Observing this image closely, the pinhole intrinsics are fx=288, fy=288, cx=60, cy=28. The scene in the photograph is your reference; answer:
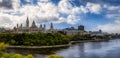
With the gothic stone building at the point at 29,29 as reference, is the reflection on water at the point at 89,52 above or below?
below

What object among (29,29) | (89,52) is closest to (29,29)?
(29,29)

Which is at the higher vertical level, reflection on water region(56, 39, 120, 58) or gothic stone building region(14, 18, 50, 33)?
gothic stone building region(14, 18, 50, 33)

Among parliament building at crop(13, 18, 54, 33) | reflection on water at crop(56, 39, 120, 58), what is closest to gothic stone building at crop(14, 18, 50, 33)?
parliament building at crop(13, 18, 54, 33)

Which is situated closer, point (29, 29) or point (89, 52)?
point (89, 52)

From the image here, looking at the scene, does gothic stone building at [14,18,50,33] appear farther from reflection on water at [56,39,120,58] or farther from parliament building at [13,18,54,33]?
reflection on water at [56,39,120,58]

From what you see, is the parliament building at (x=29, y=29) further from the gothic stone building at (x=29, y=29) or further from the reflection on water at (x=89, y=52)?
the reflection on water at (x=89, y=52)

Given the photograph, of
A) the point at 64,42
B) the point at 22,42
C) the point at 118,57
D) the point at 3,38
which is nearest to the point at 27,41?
the point at 22,42

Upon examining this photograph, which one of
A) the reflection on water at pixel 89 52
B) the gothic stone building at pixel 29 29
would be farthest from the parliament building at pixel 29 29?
the reflection on water at pixel 89 52

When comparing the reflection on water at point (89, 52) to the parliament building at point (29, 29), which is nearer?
the reflection on water at point (89, 52)

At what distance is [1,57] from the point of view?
35.8 feet

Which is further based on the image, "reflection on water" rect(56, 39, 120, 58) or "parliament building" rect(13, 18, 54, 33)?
"parliament building" rect(13, 18, 54, 33)

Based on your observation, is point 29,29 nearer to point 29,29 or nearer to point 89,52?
point 29,29

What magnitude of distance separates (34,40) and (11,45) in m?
5.11

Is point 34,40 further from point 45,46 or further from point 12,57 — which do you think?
point 12,57
